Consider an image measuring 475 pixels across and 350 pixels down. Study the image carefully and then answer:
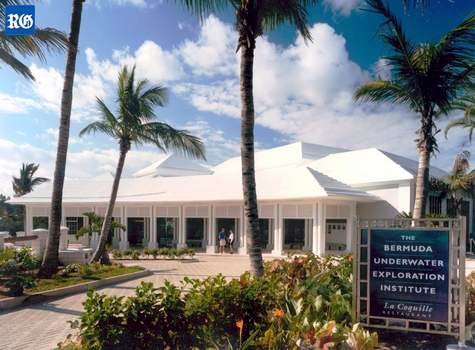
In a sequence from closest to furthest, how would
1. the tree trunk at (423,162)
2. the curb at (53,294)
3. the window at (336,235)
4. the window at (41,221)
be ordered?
1. the curb at (53,294)
2. the tree trunk at (423,162)
3. the window at (336,235)
4. the window at (41,221)

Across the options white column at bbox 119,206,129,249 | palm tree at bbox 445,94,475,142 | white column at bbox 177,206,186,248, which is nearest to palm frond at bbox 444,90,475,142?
palm tree at bbox 445,94,475,142

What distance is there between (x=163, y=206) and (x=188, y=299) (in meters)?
19.1

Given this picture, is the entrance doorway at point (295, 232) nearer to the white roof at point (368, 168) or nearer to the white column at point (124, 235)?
the white roof at point (368, 168)

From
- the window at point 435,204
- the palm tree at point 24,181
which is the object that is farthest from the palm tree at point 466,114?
the palm tree at point 24,181

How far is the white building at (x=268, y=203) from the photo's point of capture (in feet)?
64.7

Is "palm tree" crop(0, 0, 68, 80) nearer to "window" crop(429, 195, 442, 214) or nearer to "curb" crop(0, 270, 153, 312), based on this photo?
"curb" crop(0, 270, 153, 312)

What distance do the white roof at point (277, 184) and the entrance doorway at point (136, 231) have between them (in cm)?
203

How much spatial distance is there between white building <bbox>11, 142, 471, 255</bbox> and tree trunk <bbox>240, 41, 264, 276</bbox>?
38.4ft

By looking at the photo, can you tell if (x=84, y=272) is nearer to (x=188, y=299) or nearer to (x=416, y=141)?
(x=188, y=299)

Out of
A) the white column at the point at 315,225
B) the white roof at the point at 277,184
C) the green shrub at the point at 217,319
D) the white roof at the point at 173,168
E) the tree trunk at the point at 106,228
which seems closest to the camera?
the green shrub at the point at 217,319

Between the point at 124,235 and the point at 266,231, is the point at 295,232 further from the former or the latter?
the point at 124,235

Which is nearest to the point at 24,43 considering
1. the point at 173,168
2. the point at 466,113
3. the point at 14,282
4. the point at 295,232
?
the point at 14,282

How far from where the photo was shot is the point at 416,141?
9.83 m

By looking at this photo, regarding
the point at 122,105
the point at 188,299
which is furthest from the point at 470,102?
the point at 122,105
